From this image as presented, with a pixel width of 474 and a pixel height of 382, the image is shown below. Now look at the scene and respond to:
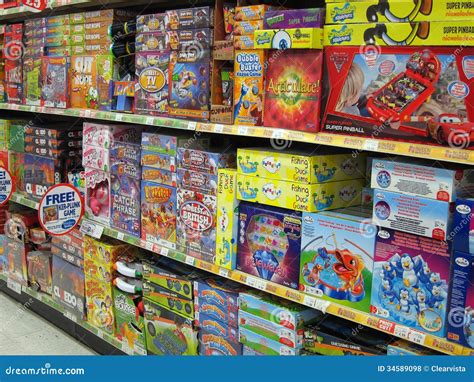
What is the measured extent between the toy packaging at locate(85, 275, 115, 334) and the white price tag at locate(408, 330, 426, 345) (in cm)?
191

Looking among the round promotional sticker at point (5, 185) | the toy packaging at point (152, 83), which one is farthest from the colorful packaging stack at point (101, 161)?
the round promotional sticker at point (5, 185)

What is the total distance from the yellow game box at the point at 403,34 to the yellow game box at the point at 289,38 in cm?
4

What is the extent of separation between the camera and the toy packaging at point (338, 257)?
198 cm

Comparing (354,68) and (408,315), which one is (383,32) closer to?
(354,68)

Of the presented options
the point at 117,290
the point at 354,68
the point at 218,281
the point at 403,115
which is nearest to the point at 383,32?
the point at 354,68

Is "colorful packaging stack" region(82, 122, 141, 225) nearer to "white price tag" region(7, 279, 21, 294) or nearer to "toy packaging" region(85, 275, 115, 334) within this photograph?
"toy packaging" region(85, 275, 115, 334)

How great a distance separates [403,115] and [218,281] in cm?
124

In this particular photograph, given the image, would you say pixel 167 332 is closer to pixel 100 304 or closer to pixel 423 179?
pixel 100 304


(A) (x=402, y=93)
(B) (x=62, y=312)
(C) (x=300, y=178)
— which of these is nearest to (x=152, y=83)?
(C) (x=300, y=178)

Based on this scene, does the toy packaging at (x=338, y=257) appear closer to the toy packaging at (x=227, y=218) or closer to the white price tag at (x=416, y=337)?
the white price tag at (x=416, y=337)

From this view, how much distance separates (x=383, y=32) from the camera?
183 cm

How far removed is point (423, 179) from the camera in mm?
1754

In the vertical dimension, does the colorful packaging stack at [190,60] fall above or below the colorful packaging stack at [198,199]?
above

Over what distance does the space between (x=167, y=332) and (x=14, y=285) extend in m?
1.87
